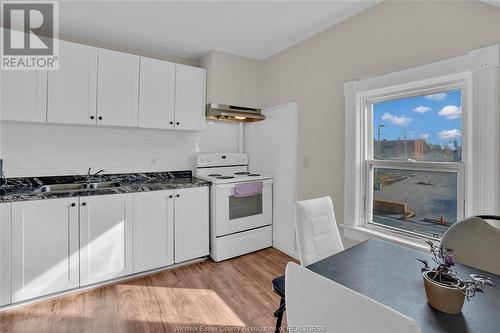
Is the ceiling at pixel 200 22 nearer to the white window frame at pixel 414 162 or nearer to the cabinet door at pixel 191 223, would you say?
the white window frame at pixel 414 162

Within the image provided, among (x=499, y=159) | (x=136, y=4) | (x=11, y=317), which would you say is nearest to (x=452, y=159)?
(x=499, y=159)

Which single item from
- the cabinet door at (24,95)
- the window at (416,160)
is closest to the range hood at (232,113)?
the window at (416,160)

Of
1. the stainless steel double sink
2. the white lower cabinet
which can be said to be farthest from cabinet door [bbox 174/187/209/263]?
the stainless steel double sink

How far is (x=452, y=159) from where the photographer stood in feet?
5.91

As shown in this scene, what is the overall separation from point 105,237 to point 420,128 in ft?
9.75

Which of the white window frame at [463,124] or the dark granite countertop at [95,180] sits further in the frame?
the dark granite countertop at [95,180]

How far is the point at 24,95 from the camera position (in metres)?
2.28

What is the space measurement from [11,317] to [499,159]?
12.0 feet

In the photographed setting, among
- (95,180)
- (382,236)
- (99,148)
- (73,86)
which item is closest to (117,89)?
(73,86)

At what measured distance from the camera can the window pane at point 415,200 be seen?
1851 mm

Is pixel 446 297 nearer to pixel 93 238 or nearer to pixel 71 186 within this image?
pixel 93 238

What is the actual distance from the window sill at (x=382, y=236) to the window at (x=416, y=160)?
0.07m

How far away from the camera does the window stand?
180 centimetres

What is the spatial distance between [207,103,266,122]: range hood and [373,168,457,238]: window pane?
1.76 metres
